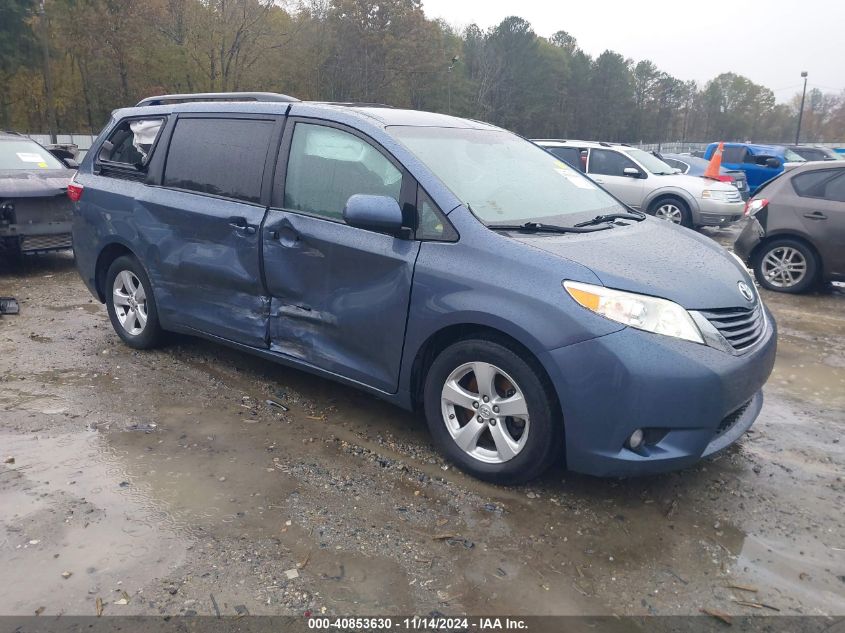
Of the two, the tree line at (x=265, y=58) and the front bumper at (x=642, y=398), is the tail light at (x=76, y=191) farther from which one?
the tree line at (x=265, y=58)

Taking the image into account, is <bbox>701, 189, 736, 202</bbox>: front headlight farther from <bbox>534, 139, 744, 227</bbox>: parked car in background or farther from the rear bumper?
the rear bumper

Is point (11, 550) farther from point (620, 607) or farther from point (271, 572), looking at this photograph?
point (620, 607)

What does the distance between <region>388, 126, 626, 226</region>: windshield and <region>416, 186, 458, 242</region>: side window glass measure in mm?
156

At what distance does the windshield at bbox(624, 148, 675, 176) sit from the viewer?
43.5 ft

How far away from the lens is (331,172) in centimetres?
398

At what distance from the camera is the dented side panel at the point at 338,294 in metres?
3.63

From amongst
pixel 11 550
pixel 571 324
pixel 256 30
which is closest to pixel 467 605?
pixel 571 324

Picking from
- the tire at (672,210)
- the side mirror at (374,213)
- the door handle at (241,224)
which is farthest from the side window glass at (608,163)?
the side mirror at (374,213)

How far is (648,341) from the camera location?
2.98 meters

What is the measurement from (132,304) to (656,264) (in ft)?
13.1

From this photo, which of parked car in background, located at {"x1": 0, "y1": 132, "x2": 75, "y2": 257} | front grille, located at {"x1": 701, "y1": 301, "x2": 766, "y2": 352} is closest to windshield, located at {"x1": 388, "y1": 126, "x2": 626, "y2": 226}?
front grille, located at {"x1": 701, "y1": 301, "x2": 766, "y2": 352}

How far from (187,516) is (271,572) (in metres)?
0.63

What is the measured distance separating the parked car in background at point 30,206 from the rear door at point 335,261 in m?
4.89

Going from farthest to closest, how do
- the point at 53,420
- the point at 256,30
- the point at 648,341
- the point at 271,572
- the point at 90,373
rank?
1. the point at 256,30
2. the point at 90,373
3. the point at 53,420
4. the point at 648,341
5. the point at 271,572
